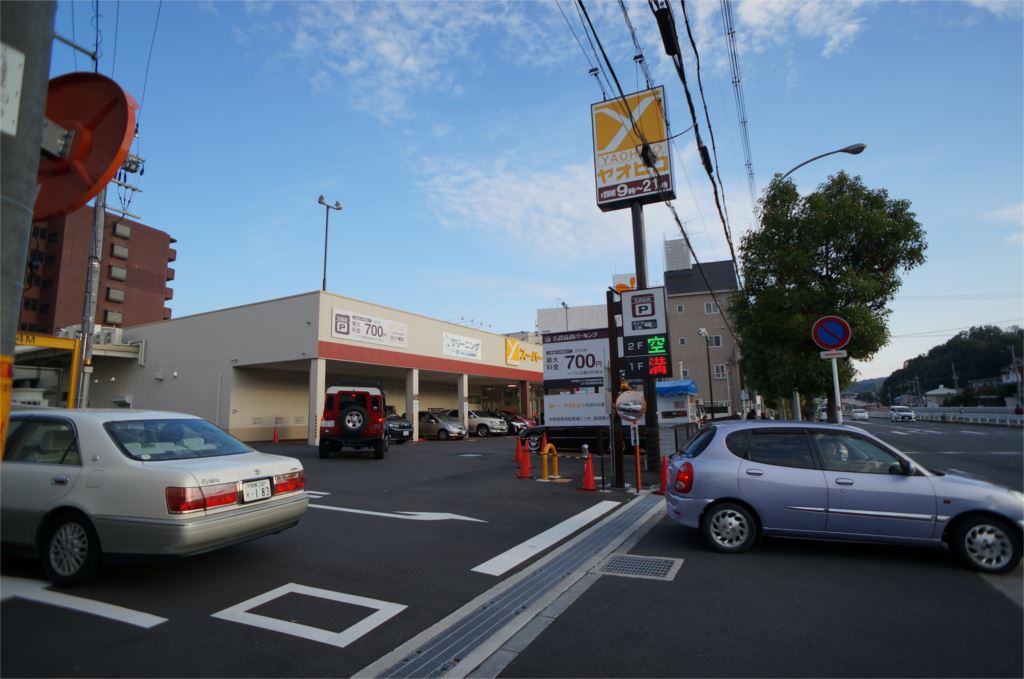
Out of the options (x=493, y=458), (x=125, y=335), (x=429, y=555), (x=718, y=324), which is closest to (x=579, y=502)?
(x=429, y=555)

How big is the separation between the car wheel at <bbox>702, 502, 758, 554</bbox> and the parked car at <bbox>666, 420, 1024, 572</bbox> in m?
0.01

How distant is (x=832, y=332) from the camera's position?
9344mm

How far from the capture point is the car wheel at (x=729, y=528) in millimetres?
6129

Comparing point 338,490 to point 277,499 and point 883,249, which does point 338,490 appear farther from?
point 883,249

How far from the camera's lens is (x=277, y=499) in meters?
5.50

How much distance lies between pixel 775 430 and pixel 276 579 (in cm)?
561

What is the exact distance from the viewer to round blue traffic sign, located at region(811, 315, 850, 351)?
9234 millimetres

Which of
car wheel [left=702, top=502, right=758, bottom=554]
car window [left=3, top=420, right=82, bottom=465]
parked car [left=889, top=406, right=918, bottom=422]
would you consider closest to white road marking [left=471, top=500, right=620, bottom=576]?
car wheel [left=702, top=502, right=758, bottom=554]

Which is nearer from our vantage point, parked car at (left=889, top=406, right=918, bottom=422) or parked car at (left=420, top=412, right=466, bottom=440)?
parked car at (left=420, top=412, right=466, bottom=440)

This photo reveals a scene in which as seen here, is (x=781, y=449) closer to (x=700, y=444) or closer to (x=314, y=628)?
(x=700, y=444)

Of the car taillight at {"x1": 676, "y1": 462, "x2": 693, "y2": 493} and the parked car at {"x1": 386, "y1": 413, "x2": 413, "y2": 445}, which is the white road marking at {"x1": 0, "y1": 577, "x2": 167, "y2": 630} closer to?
the car taillight at {"x1": 676, "y1": 462, "x2": 693, "y2": 493}

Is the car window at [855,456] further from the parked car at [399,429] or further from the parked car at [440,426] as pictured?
the parked car at [440,426]

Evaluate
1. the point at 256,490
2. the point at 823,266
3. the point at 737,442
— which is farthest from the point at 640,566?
the point at 823,266

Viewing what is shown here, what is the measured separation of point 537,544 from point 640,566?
56.7 inches
